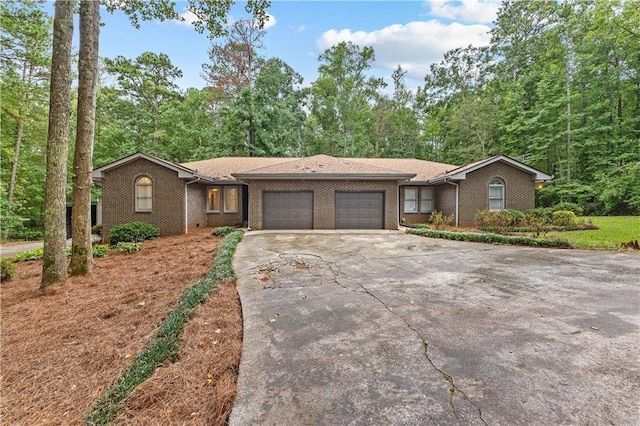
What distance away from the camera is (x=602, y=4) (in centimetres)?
1290

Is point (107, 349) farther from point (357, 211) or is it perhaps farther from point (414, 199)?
point (414, 199)

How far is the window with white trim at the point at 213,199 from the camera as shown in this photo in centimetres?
1505

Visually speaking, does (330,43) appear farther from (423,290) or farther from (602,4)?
(423,290)

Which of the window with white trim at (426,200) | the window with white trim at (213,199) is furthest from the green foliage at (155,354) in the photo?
the window with white trim at (426,200)

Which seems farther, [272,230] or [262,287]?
[272,230]

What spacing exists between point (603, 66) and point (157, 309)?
90.9 ft

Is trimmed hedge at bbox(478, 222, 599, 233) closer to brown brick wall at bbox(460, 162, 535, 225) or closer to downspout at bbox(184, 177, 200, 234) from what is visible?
brown brick wall at bbox(460, 162, 535, 225)

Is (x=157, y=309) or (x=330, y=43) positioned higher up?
(x=330, y=43)

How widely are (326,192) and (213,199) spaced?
6511 mm

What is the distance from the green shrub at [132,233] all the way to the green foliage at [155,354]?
26.0ft

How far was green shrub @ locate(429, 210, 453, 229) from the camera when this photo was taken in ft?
45.6

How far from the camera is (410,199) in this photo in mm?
16062

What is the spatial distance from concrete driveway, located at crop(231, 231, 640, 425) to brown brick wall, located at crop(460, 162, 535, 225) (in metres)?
8.53

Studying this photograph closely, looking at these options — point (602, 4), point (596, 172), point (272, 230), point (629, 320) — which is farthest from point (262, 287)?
point (596, 172)
